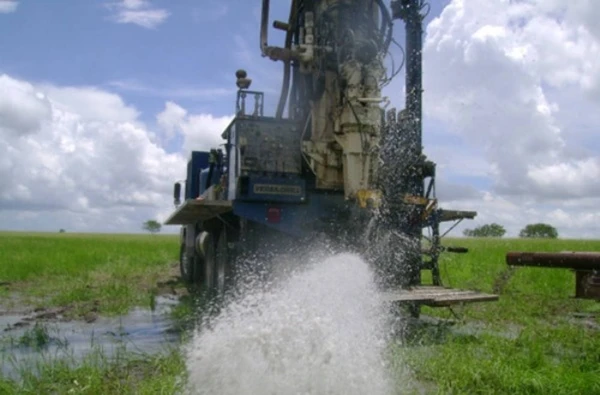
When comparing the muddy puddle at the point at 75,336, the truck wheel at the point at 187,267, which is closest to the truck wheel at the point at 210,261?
the muddy puddle at the point at 75,336

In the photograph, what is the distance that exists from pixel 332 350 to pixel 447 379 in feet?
4.15

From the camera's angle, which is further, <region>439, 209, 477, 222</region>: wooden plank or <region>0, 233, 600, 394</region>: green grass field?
<region>439, 209, 477, 222</region>: wooden plank

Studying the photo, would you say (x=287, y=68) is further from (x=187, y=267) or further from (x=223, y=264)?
(x=187, y=267)

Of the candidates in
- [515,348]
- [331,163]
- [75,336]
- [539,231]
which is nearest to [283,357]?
[515,348]

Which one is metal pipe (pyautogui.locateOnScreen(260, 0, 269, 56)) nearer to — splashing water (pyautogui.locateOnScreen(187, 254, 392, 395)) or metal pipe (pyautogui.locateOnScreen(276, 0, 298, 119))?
metal pipe (pyautogui.locateOnScreen(276, 0, 298, 119))

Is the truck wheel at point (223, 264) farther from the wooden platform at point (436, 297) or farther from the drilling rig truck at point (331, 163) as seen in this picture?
the wooden platform at point (436, 297)

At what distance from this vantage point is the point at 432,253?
842 centimetres

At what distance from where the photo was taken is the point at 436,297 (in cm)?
679

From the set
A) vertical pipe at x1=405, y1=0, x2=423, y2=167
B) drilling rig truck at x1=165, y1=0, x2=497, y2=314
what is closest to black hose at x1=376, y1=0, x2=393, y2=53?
drilling rig truck at x1=165, y1=0, x2=497, y2=314

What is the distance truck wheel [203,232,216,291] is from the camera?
10719 millimetres

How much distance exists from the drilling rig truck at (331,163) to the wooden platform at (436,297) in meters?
0.36

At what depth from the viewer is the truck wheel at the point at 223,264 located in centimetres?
938

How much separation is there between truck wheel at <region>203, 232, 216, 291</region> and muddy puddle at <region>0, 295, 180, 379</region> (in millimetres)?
1292

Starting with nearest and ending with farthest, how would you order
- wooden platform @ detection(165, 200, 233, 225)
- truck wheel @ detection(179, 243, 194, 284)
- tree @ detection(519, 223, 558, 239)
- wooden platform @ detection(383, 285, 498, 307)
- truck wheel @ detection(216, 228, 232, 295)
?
wooden platform @ detection(383, 285, 498, 307) → wooden platform @ detection(165, 200, 233, 225) → truck wheel @ detection(216, 228, 232, 295) → truck wheel @ detection(179, 243, 194, 284) → tree @ detection(519, 223, 558, 239)
